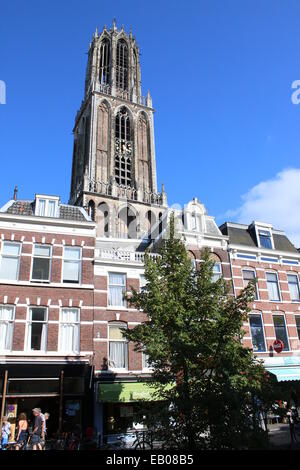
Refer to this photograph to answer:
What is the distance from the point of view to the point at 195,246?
952 inches

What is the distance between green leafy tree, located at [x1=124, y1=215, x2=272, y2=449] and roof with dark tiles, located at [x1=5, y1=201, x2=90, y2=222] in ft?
34.8

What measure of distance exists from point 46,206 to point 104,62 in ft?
160

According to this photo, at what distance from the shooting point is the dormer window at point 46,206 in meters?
21.4

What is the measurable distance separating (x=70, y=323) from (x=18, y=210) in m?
7.05

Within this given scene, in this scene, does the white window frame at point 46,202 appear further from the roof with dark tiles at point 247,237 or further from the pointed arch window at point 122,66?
the pointed arch window at point 122,66

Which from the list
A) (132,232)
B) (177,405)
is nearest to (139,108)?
(132,232)

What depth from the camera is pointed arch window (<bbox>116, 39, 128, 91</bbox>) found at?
195 feet

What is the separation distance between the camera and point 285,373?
21.6 metres

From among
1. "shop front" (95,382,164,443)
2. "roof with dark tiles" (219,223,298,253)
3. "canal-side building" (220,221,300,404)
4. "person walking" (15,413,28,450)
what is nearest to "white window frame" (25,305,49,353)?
"shop front" (95,382,164,443)

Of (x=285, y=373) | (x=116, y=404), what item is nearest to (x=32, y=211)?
(x=116, y=404)

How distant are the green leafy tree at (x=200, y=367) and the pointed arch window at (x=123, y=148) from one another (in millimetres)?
38877

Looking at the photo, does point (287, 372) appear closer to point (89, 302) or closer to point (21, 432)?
point (89, 302)

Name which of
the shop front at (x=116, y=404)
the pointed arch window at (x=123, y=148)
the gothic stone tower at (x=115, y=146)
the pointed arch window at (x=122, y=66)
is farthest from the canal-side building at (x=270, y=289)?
the pointed arch window at (x=122, y=66)
